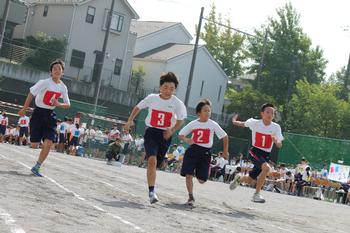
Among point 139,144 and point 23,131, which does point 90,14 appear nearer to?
point 139,144

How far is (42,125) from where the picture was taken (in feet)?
38.2

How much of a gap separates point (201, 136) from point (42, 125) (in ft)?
9.06

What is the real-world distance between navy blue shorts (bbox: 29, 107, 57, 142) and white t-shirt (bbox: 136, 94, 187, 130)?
76.0 inches

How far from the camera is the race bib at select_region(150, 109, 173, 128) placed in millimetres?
10391

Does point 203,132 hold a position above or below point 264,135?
below

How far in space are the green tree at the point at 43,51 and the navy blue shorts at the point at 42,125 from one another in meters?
37.8

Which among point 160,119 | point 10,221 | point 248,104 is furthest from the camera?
point 248,104

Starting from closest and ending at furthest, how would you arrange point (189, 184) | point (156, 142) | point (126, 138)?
point (156, 142) < point (189, 184) < point (126, 138)

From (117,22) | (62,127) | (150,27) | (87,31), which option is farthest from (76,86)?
(150,27)

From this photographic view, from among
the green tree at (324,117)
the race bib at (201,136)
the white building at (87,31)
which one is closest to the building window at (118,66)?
the white building at (87,31)

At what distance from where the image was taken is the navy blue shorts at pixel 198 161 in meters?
11.4

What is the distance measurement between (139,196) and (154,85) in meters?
49.3

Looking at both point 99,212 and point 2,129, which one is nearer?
point 99,212

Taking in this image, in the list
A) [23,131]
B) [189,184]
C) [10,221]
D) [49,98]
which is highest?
[49,98]
